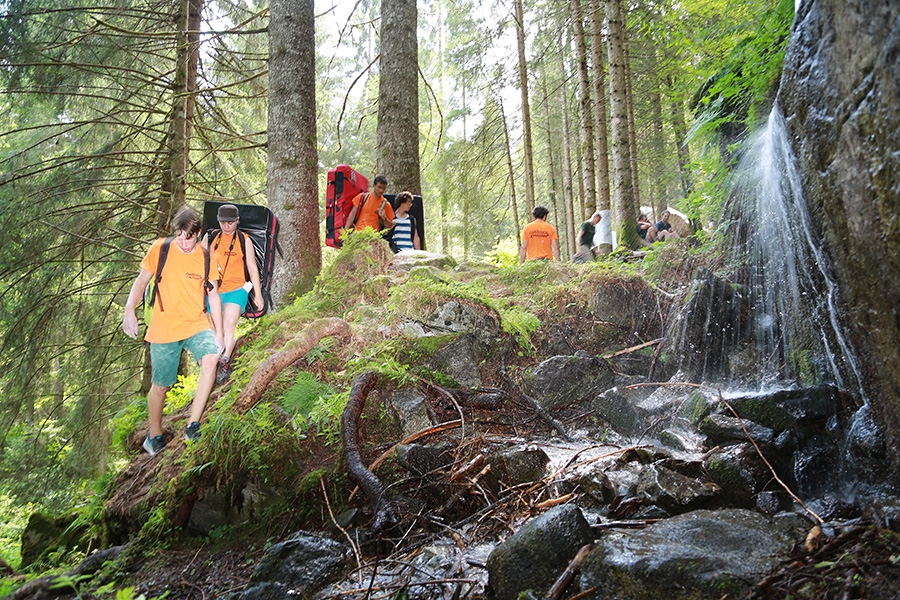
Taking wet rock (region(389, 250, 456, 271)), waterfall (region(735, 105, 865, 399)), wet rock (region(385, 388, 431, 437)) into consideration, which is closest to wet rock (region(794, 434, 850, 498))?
waterfall (region(735, 105, 865, 399))

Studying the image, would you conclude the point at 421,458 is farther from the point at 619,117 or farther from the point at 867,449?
the point at 619,117

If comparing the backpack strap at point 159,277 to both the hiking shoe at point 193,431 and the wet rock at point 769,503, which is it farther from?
the wet rock at point 769,503

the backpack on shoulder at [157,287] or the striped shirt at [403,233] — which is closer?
the backpack on shoulder at [157,287]

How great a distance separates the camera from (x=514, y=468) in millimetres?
3684

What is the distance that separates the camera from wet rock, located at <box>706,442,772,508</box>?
343 centimetres

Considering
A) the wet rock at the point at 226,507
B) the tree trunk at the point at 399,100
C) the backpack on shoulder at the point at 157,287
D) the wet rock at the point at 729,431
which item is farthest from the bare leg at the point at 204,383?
the tree trunk at the point at 399,100

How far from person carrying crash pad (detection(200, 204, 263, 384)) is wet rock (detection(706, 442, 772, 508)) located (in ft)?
15.4

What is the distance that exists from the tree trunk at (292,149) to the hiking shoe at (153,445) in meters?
2.22

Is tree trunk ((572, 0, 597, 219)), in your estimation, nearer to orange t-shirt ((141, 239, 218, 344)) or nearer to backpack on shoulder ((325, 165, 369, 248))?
backpack on shoulder ((325, 165, 369, 248))

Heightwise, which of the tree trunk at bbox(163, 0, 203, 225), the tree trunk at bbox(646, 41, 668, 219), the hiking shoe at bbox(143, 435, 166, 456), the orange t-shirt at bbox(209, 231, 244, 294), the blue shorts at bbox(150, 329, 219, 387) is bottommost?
the hiking shoe at bbox(143, 435, 166, 456)

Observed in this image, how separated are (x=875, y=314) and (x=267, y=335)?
17.1 feet

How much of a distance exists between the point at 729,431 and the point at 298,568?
10.9ft

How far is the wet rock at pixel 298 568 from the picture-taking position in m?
2.90

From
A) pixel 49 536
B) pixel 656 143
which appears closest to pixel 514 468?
pixel 49 536
